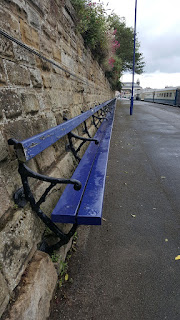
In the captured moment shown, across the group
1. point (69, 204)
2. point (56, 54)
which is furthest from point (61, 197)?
point (56, 54)

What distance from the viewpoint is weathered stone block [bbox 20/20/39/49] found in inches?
66.2

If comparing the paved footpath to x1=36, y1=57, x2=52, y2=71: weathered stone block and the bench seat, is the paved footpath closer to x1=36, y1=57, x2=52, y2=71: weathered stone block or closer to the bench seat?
the bench seat

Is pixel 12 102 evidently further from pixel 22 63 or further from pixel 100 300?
pixel 100 300

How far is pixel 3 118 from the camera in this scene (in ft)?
4.19

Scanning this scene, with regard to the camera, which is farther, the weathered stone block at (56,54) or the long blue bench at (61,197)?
the weathered stone block at (56,54)

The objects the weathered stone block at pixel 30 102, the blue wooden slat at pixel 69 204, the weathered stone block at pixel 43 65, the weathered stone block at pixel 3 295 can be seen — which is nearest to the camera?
the weathered stone block at pixel 3 295

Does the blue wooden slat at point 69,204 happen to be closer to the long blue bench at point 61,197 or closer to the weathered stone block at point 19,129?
the long blue bench at point 61,197

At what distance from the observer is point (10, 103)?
1.38 meters

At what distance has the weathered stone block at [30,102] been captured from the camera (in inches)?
63.8

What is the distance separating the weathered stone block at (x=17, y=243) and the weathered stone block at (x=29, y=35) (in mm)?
1504

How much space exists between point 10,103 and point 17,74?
30cm

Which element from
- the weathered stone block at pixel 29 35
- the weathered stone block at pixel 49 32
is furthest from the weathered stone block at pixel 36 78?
the weathered stone block at pixel 49 32

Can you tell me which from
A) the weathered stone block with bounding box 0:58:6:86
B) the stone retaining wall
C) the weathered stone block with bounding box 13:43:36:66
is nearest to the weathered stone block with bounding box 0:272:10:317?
the stone retaining wall

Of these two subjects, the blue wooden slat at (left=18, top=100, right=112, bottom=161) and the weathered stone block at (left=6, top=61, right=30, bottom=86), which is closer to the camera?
the blue wooden slat at (left=18, top=100, right=112, bottom=161)
